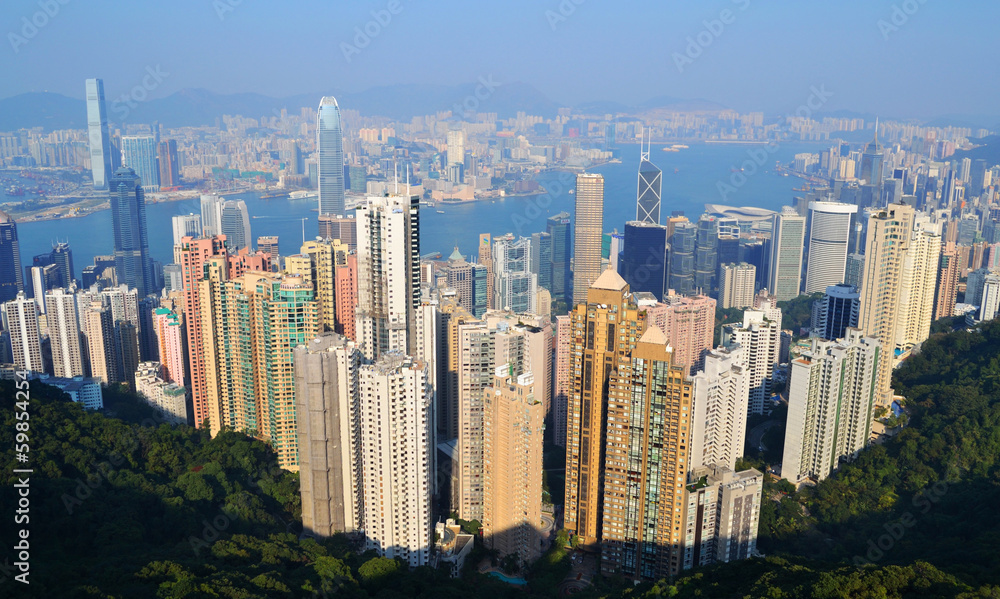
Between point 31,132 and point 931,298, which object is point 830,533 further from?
point 31,132

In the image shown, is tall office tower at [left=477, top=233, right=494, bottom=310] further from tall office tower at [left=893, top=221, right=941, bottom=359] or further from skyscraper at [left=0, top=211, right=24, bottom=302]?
skyscraper at [left=0, top=211, right=24, bottom=302]

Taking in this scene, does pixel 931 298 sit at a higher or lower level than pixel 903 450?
higher

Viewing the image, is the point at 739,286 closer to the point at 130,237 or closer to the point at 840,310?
the point at 840,310

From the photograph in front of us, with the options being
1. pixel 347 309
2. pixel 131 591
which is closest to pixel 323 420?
pixel 131 591

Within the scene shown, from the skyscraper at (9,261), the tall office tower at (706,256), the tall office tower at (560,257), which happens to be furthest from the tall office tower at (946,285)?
the skyscraper at (9,261)

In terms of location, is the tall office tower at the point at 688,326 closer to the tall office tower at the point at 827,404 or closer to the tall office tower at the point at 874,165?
the tall office tower at the point at 827,404

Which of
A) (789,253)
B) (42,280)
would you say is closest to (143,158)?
(42,280)

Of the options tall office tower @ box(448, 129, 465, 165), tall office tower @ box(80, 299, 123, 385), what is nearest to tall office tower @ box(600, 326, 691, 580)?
tall office tower @ box(80, 299, 123, 385)
